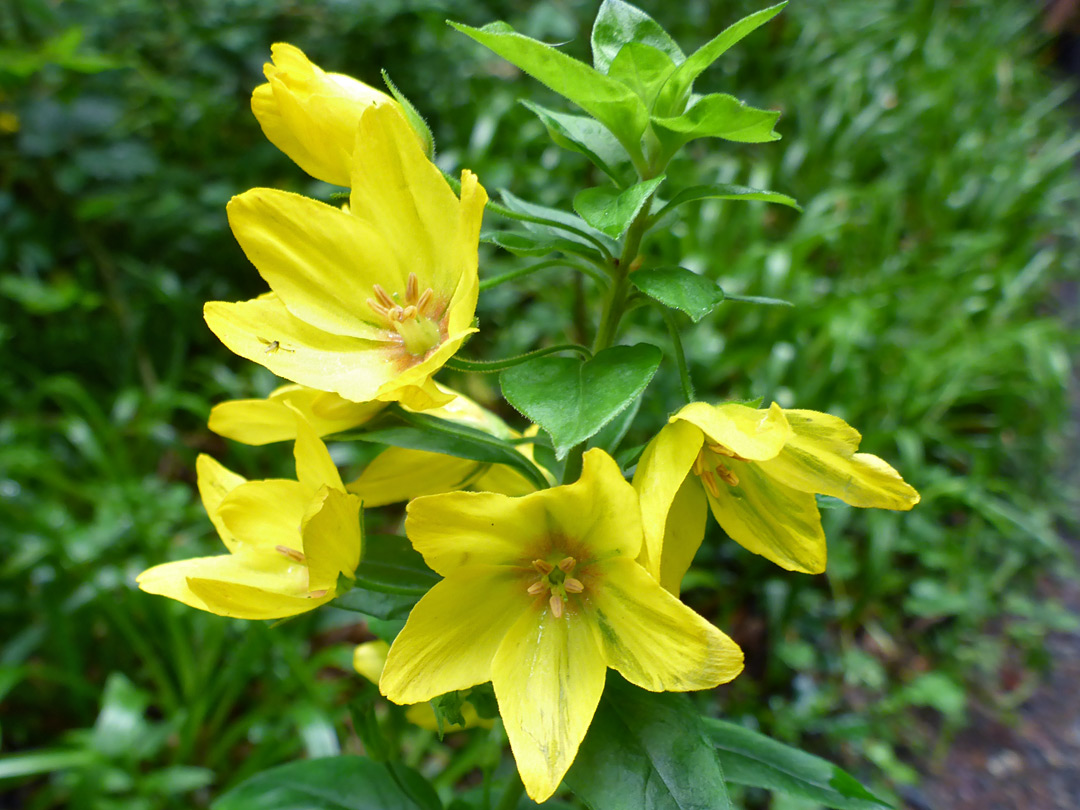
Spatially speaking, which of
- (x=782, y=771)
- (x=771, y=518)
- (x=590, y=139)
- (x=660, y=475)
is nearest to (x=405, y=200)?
(x=590, y=139)

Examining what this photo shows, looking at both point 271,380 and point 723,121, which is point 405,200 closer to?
point 723,121

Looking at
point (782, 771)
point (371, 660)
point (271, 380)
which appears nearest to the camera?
point (782, 771)

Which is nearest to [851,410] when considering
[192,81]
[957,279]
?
[957,279]

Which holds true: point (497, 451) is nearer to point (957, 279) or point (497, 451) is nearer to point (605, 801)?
point (605, 801)

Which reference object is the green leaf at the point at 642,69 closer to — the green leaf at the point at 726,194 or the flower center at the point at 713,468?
the green leaf at the point at 726,194

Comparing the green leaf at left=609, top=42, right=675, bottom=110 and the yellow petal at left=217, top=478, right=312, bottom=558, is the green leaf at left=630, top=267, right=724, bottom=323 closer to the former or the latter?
the green leaf at left=609, top=42, right=675, bottom=110

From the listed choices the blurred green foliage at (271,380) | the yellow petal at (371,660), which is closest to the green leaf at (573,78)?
the yellow petal at (371,660)
